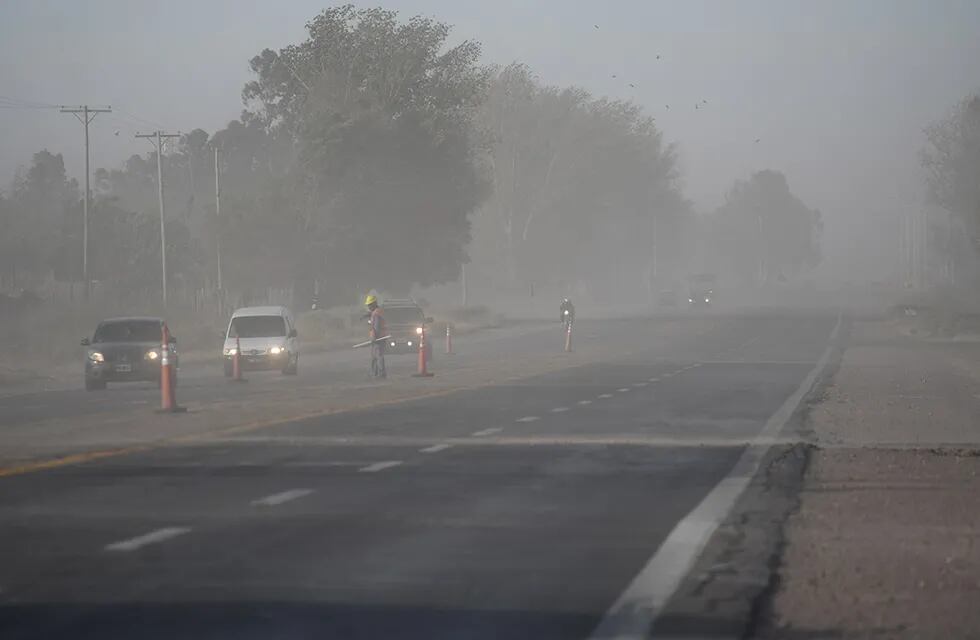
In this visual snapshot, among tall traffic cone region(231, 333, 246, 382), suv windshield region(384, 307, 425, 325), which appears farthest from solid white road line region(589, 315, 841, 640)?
→ suv windshield region(384, 307, 425, 325)

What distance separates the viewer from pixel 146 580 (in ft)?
30.4

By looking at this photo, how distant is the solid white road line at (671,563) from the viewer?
794cm

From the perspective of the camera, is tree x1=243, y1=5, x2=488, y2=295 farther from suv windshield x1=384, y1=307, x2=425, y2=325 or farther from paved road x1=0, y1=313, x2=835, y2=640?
paved road x1=0, y1=313, x2=835, y2=640

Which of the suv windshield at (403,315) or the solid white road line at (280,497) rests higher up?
the suv windshield at (403,315)

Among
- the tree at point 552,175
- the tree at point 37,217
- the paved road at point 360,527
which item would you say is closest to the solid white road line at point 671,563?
the paved road at point 360,527

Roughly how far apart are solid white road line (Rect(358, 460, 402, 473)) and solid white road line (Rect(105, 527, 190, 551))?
445 centimetres

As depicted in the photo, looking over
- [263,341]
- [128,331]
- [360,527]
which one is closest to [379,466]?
[360,527]

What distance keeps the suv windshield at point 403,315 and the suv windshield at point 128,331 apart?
51.2 feet

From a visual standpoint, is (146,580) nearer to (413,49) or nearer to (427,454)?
(427,454)

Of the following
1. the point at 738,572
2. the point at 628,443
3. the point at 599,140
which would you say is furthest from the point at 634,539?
the point at 599,140

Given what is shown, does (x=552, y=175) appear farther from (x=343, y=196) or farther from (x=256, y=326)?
(x=256, y=326)

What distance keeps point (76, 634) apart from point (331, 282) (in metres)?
72.4

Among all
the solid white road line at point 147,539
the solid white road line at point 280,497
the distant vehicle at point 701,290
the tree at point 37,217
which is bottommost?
the solid white road line at point 280,497

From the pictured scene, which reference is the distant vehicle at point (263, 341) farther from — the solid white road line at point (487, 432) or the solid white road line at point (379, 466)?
the solid white road line at point (379, 466)
